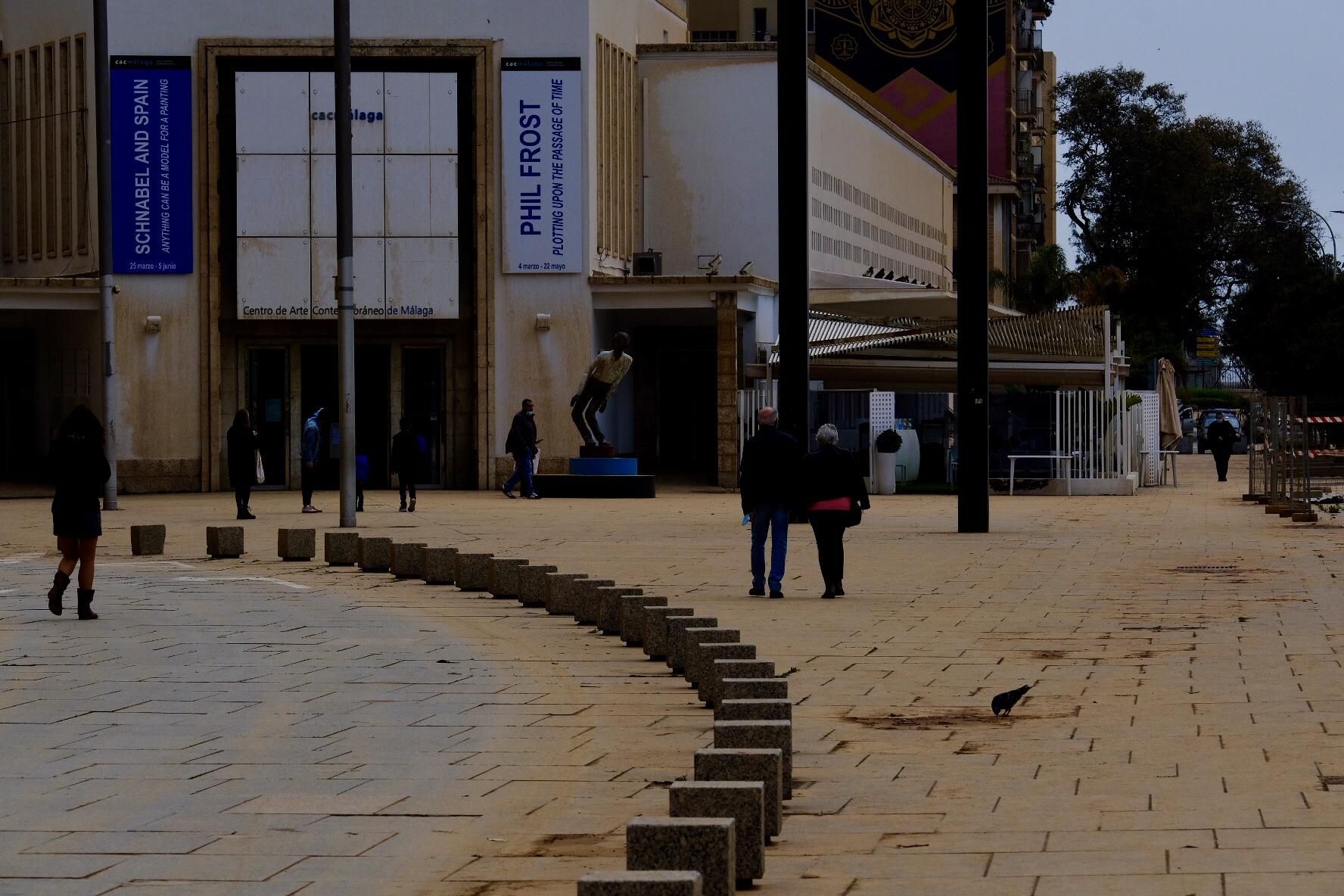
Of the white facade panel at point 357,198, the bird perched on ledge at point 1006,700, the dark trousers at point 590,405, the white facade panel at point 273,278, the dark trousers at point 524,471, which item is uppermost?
the white facade panel at point 357,198

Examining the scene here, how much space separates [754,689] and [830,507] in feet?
26.6

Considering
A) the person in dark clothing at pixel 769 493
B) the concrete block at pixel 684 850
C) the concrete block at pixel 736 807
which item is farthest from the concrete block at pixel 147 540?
the concrete block at pixel 684 850

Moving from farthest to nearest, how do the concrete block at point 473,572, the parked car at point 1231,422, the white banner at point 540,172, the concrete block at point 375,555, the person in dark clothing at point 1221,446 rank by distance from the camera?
the parked car at point 1231,422 → the person in dark clothing at point 1221,446 → the white banner at point 540,172 → the concrete block at point 375,555 → the concrete block at point 473,572

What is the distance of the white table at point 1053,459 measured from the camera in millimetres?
36500

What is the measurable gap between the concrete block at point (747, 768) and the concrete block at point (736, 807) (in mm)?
640

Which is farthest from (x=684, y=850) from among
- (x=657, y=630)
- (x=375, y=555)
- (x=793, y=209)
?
(x=793, y=209)

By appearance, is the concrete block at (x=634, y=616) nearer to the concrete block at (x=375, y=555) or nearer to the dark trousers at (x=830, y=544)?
the dark trousers at (x=830, y=544)

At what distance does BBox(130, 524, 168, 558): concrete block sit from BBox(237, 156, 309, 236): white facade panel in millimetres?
16290

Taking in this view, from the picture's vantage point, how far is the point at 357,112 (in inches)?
1528

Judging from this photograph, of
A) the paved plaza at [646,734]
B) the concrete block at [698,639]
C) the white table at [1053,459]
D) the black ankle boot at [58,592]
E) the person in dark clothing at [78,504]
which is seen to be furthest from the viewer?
the white table at [1053,459]

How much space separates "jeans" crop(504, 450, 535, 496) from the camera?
35656 mm

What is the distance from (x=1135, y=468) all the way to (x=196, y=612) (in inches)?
1078

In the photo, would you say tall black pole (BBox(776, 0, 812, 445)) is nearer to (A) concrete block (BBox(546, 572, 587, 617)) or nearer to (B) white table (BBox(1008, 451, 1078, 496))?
(B) white table (BBox(1008, 451, 1078, 496))

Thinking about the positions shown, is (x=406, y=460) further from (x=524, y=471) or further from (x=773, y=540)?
(x=773, y=540)
